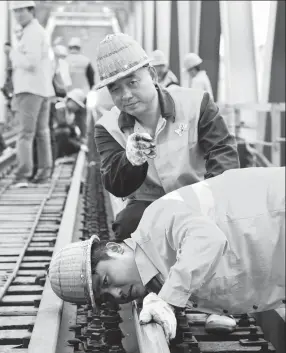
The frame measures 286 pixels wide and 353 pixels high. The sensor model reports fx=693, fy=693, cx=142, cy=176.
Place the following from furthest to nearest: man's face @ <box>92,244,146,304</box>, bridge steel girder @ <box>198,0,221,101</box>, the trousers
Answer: bridge steel girder @ <box>198,0,221,101</box>, the trousers, man's face @ <box>92,244,146,304</box>

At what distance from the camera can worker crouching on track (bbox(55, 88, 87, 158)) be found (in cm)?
1259

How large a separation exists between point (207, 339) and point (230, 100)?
305 inches

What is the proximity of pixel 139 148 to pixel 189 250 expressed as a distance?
34.4 inches

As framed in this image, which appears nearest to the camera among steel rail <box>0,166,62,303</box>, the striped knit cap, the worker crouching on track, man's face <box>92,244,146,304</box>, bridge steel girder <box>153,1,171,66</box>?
man's face <box>92,244,146,304</box>

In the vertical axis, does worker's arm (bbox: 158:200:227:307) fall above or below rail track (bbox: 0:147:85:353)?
above

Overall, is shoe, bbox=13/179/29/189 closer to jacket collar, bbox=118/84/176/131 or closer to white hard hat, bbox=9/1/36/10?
white hard hat, bbox=9/1/36/10

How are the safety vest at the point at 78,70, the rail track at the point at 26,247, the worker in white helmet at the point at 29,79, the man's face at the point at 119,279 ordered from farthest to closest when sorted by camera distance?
the safety vest at the point at 78,70
the worker in white helmet at the point at 29,79
the rail track at the point at 26,247
the man's face at the point at 119,279

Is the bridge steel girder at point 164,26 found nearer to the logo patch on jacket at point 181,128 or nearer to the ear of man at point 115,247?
the logo patch on jacket at point 181,128

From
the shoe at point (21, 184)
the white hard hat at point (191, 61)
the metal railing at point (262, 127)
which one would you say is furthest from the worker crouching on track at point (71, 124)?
the shoe at point (21, 184)

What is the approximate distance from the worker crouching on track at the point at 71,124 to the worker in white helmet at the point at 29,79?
4244 millimetres

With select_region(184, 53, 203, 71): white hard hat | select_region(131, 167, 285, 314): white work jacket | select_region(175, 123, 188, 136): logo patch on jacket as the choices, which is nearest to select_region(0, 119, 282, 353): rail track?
select_region(131, 167, 285, 314): white work jacket

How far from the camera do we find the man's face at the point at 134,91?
3.51 metres

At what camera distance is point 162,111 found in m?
3.78

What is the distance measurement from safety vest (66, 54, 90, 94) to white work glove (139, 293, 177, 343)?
12.1m
